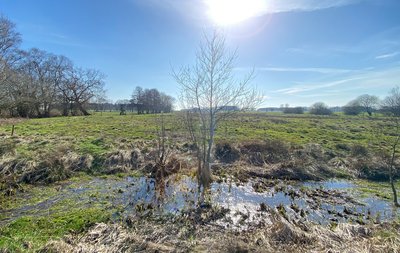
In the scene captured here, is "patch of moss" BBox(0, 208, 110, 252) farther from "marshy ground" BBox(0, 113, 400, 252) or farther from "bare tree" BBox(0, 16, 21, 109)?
"bare tree" BBox(0, 16, 21, 109)

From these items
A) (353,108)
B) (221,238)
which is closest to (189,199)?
(221,238)

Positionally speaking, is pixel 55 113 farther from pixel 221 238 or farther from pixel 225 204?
pixel 221 238

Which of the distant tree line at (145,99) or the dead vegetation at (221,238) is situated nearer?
the dead vegetation at (221,238)

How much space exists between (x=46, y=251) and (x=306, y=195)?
7972 millimetres

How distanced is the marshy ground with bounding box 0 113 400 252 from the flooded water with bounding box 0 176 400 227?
35mm

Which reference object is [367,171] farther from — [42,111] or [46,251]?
[42,111]

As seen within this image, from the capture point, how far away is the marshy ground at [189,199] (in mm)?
4863

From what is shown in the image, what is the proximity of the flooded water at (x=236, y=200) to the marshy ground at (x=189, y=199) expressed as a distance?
0.12 feet

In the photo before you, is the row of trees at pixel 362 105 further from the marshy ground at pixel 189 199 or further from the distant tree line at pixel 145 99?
the marshy ground at pixel 189 199

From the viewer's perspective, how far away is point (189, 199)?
7.49 meters

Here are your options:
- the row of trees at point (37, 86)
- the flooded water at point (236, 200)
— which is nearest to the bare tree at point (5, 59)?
the row of trees at point (37, 86)

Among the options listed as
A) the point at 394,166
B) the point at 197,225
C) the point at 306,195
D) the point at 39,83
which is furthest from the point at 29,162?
the point at 39,83

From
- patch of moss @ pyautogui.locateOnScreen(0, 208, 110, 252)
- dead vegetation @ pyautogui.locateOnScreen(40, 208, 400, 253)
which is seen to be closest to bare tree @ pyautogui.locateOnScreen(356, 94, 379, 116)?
dead vegetation @ pyautogui.locateOnScreen(40, 208, 400, 253)

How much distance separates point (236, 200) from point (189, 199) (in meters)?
1.64
